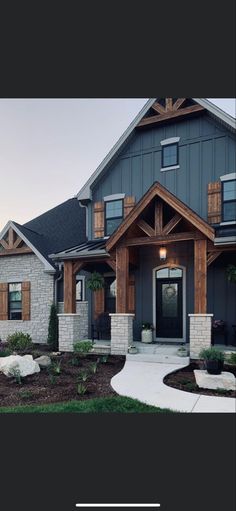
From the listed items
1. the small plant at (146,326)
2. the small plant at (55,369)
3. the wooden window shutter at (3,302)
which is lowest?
the small plant at (55,369)

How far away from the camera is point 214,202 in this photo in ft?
24.1

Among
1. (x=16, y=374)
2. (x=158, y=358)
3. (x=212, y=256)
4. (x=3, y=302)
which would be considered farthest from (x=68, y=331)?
(x=212, y=256)

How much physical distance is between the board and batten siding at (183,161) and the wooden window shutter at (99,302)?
2.82 metres

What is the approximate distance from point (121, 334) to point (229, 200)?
4.05 m

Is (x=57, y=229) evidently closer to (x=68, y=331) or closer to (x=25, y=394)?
(x=68, y=331)

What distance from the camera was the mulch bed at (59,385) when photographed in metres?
4.30

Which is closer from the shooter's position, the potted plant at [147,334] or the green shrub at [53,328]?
the potted plant at [147,334]

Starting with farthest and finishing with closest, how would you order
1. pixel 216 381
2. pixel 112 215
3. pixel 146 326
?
pixel 112 215 → pixel 146 326 → pixel 216 381

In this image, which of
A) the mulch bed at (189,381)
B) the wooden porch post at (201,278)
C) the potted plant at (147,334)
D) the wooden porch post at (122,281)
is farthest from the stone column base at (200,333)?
the potted plant at (147,334)

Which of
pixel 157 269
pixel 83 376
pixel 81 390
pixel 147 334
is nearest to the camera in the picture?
pixel 81 390

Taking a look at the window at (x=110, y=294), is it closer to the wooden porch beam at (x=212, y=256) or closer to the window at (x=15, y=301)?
the window at (x=15, y=301)
